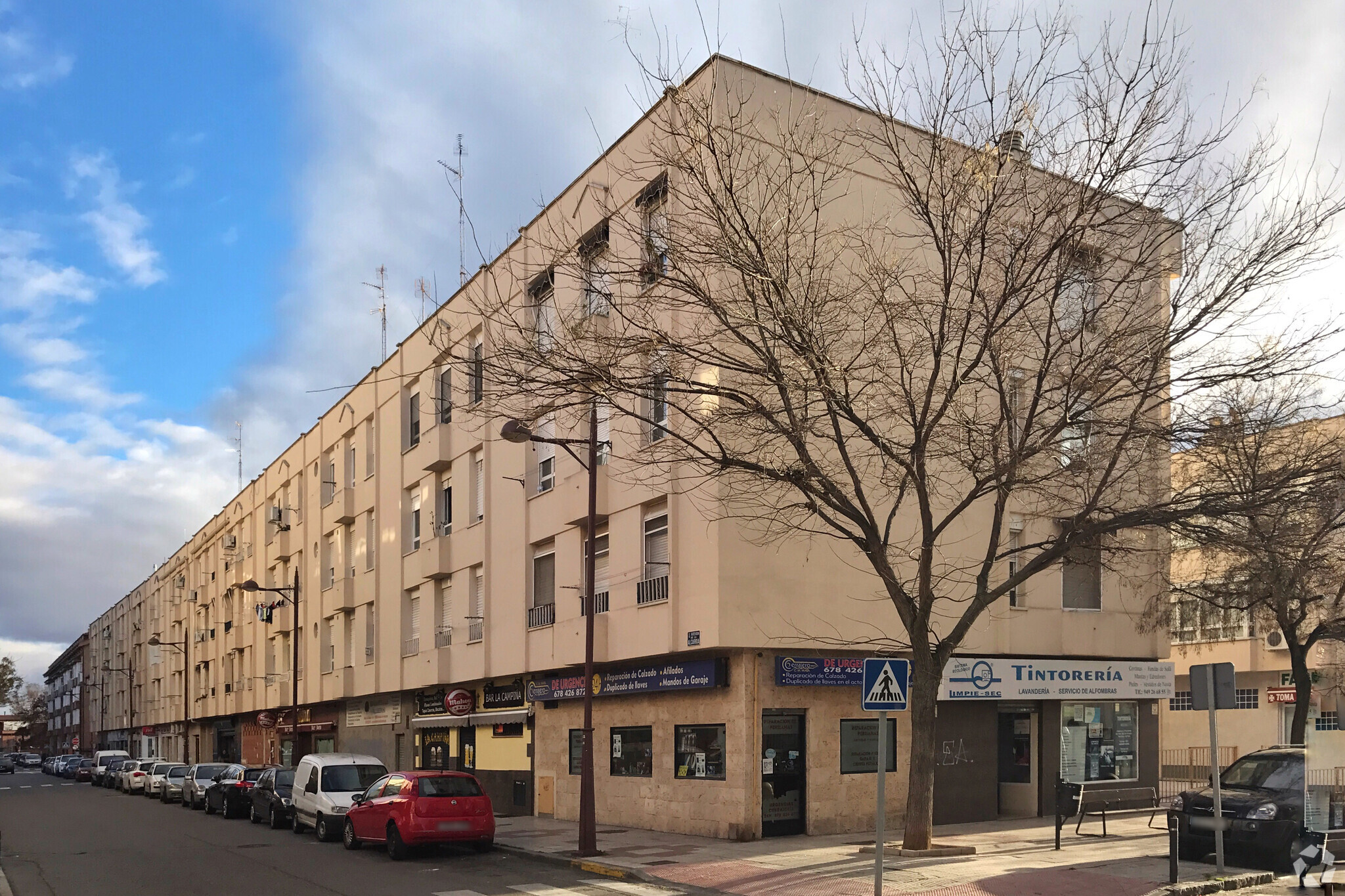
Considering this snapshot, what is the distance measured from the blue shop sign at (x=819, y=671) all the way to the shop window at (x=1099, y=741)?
5.54 m

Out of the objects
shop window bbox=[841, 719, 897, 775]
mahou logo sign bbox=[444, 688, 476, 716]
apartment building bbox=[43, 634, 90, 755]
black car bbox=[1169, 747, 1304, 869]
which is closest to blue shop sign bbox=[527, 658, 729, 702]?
shop window bbox=[841, 719, 897, 775]

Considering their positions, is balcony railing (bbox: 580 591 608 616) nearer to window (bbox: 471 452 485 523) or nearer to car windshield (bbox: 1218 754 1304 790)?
window (bbox: 471 452 485 523)

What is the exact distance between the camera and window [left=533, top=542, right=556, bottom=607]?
1001 inches

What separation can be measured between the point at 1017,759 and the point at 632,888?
35.9 feet

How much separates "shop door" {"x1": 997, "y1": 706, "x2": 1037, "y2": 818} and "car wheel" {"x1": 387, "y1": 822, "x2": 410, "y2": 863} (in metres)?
11.2

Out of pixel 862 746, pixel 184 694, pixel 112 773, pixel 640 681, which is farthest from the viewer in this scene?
pixel 184 694

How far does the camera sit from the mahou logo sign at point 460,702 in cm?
2919

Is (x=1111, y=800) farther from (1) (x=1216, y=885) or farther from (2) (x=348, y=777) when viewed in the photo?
(2) (x=348, y=777)

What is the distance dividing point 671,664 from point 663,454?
3697mm

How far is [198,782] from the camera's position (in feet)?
118

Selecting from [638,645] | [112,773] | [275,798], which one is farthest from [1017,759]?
[112,773]

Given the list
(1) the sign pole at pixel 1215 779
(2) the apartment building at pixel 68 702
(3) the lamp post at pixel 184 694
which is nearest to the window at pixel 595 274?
(1) the sign pole at pixel 1215 779

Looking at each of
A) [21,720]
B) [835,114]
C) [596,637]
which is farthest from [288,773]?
[21,720]

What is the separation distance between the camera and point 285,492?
158ft
